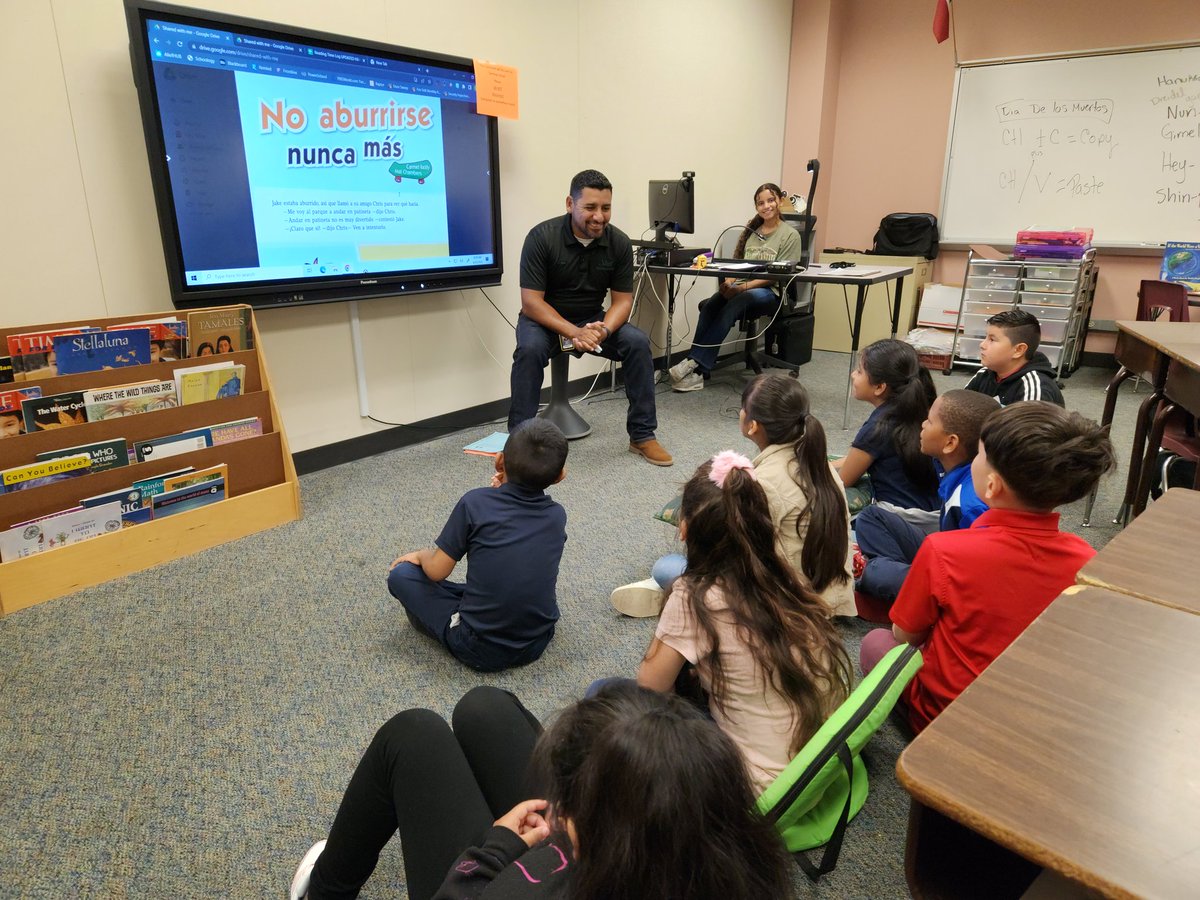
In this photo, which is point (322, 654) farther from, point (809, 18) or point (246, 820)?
point (809, 18)

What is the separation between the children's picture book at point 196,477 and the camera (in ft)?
7.46

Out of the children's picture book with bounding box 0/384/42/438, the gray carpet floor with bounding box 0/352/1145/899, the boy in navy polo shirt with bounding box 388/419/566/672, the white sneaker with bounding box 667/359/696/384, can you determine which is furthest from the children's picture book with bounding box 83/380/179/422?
the white sneaker with bounding box 667/359/696/384

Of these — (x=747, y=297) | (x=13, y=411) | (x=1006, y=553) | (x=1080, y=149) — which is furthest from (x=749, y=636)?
(x=1080, y=149)

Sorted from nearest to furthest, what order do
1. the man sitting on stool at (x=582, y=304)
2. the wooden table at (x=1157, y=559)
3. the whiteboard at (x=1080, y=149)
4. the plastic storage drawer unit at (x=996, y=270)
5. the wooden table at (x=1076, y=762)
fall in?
the wooden table at (x=1076, y=762) < the wooden table at (x=1157, y=559) < the man sitting on stool at (x=582, y=304) < the whiteboard at (x=1080, y=149) < the plastic storage drawer unit at (x=996, y=270)

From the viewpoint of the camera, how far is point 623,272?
358 centimetres

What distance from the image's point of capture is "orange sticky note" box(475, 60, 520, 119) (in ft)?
10.4

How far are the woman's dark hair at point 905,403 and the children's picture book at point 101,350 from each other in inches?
88.0

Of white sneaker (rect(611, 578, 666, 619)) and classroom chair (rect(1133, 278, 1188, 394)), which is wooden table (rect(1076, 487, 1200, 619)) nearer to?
white sneaker (rect(611, 578, 666, 619))

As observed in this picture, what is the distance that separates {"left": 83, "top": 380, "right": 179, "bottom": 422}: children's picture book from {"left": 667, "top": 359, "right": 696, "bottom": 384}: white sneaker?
285 centimetres

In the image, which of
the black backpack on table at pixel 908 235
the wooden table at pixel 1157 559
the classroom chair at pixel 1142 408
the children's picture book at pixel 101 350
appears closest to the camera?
the wooden table at pixel 1157 559

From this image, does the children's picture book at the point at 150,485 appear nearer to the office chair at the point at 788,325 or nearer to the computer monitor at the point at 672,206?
the computer monitor at the point at 672,206

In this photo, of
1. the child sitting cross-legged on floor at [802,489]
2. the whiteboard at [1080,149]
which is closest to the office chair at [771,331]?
the whiteboard at [1080,149]

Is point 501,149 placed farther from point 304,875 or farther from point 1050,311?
point 1050,311

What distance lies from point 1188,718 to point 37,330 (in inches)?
103
